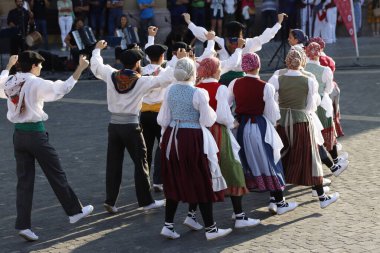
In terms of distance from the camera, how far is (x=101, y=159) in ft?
37.5

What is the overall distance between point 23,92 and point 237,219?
2.24m

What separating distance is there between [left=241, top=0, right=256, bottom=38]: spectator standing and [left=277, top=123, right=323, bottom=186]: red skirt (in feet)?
52.8

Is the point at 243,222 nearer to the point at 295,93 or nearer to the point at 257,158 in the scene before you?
the point at 257,158

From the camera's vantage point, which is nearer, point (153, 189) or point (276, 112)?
point (276, 112)

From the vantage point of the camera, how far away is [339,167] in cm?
1009

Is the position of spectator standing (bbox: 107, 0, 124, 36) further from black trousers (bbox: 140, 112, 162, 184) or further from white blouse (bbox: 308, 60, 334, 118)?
black trousers (bbox: 140, 112, 162, 184)

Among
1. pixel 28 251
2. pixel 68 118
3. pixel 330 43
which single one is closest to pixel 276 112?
pixel 28 251

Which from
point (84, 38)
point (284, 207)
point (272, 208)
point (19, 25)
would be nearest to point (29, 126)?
point (272, 208)

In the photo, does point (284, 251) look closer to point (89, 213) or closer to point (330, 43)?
point (89, 213)

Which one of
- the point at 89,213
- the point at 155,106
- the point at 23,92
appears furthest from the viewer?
the point at 155,106

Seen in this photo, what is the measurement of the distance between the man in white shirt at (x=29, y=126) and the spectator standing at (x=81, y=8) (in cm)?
1559

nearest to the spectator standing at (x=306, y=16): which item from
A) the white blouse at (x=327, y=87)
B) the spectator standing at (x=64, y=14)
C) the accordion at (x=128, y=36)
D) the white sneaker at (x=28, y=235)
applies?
the accordion at (x=128, y=36)

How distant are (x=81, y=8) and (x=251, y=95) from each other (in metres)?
15.7

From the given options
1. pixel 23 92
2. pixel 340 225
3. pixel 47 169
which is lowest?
pixel 340 225
